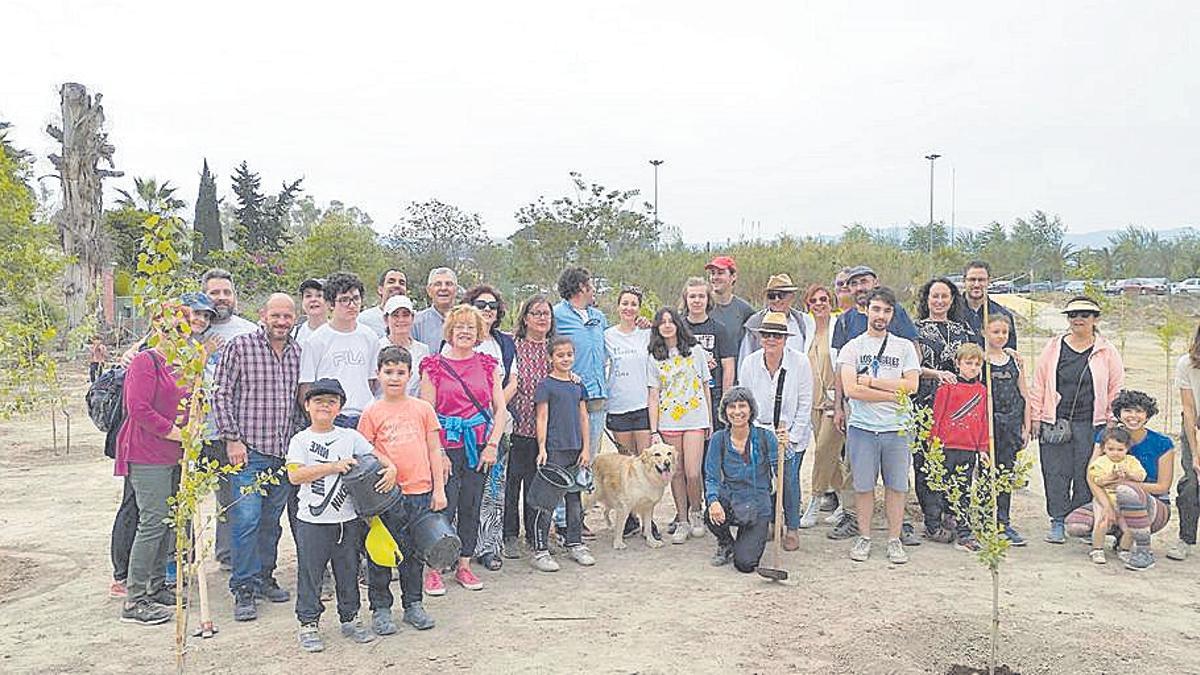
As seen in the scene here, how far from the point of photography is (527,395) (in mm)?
6473

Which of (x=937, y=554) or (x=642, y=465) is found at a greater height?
(x=642, y=465)

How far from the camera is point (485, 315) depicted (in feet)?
20.2

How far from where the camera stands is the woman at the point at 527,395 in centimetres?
648

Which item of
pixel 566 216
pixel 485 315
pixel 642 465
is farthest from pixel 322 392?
pixel 566 216

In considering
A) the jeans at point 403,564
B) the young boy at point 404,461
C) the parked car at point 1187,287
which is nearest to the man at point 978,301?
the young boy at point 404,461

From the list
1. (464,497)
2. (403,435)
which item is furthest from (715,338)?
(403,435)

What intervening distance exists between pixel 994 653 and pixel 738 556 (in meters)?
2.08

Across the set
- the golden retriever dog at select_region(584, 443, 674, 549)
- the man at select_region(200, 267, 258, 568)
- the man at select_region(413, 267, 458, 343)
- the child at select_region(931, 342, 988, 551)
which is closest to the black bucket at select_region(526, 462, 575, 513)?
the golden retriever dog at select_region(584, 443, 674, 549)

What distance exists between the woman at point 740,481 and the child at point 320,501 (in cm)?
238

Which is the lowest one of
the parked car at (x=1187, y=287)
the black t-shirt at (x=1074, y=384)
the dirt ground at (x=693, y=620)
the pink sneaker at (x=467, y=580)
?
the dirt ground at (x=693, y=620)

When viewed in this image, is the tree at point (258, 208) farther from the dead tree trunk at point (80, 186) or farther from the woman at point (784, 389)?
the woman at point (784, 389)

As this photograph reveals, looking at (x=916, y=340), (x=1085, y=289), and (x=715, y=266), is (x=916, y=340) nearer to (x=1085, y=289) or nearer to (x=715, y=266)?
(x=715, y=266)

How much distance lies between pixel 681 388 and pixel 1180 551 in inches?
143

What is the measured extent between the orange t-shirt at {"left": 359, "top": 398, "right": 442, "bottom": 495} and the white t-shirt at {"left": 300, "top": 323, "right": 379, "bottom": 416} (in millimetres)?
438
